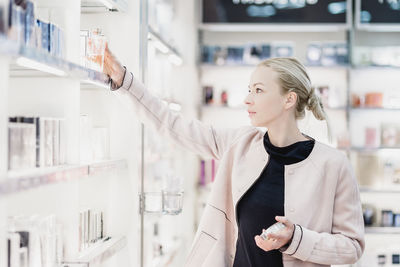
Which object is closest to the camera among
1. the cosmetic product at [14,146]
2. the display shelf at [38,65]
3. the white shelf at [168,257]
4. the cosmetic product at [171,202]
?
the display shelf at [38,65]

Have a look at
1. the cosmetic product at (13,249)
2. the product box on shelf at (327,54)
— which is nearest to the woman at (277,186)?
the cosmetic product at (13,249)

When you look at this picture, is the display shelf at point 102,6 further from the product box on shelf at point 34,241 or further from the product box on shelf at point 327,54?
→ the product box on shelf at point 327,54

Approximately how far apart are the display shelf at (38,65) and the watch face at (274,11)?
3130 mm

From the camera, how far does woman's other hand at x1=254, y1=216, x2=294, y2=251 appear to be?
81.4 inches

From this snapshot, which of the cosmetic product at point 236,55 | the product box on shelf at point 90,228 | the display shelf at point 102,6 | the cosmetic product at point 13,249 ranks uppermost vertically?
the cosmetic product at point 236,55

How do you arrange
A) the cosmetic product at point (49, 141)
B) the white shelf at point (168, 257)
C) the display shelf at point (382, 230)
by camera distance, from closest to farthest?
the cosmetic product at point (49, 141), the white shelf at point (168, 257), the display shelf at point (382, 230)

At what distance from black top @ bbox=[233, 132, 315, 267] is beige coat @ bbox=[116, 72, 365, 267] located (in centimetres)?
3

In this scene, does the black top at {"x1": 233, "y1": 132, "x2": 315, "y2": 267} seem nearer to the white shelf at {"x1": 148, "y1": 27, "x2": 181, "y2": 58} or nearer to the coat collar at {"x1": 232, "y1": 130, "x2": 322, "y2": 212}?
the coat collar at {"x1": 232, "y1": 130, "x2": 322, "y2": 212}

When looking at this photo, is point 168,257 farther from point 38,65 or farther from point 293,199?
point 38,65

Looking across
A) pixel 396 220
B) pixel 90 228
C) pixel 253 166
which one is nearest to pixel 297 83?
pixel 253 166

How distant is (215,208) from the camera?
2.40m

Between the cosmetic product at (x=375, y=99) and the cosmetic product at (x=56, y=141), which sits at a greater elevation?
the cosmetic product at (x=375, y=99)

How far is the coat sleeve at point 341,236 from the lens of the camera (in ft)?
7.07

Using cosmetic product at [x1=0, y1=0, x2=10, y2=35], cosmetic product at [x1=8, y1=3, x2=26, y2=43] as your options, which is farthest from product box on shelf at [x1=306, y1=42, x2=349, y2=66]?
cosmetic product at [x1=0, y1=0, x2=10, y2=35]
